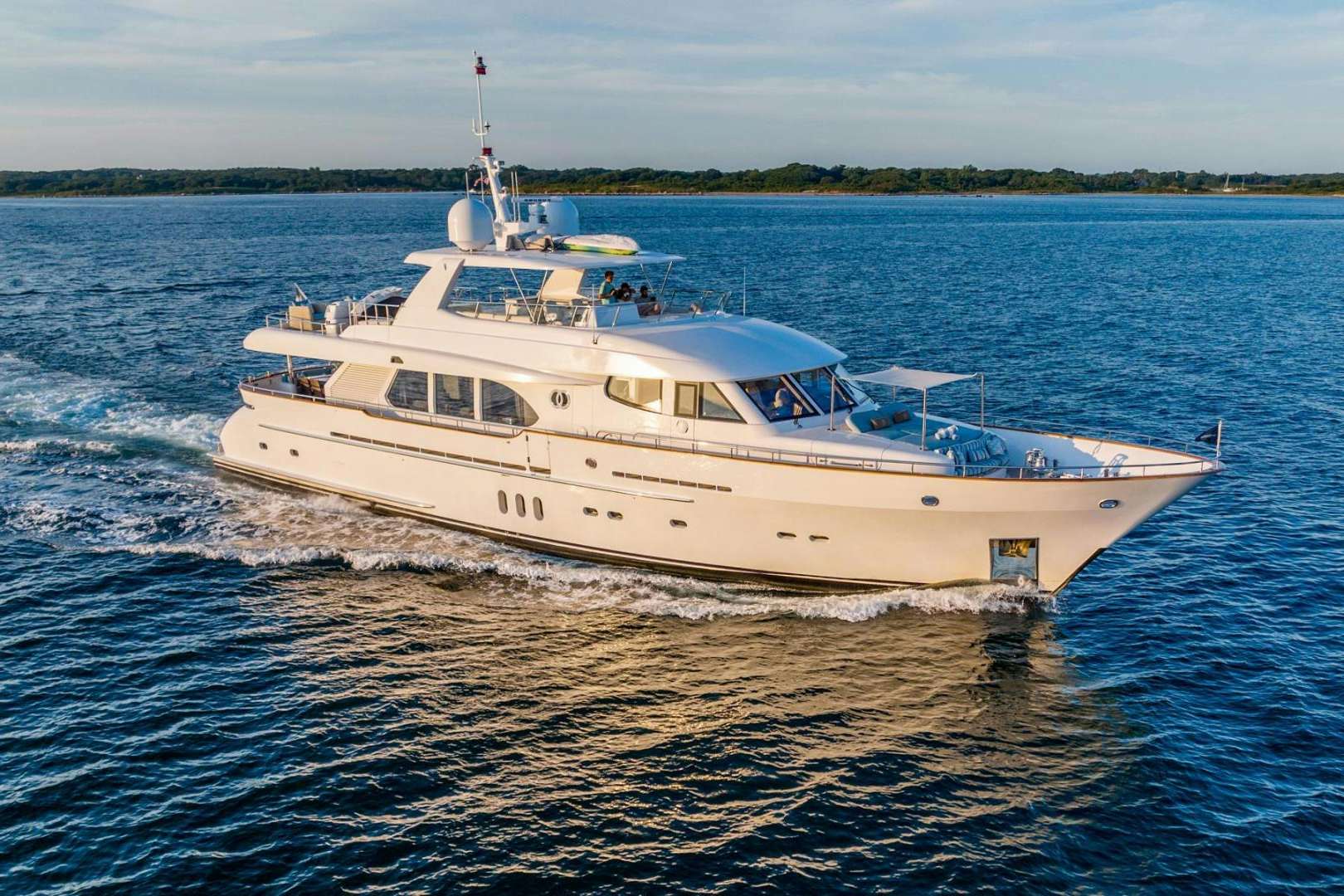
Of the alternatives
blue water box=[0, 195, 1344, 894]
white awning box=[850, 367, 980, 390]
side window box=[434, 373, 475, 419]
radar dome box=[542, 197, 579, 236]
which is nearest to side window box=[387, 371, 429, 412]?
side window box=[434, 373, 475, 419]

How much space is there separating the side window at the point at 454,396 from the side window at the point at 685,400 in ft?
17.1

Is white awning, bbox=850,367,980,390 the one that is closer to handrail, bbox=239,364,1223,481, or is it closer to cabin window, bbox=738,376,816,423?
cabin window, bbox=738,376,816,423

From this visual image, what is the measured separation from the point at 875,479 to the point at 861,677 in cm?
359

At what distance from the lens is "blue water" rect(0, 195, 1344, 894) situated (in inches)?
506

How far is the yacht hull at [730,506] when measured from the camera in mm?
17969

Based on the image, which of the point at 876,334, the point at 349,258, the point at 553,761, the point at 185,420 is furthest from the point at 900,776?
the point at 349,258

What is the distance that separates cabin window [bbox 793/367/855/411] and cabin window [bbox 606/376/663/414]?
9.46 feet

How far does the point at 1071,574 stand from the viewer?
734 inches

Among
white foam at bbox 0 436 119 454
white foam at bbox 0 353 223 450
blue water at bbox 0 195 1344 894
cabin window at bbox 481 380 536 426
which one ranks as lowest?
blue water at bbox 0 195 1344 894

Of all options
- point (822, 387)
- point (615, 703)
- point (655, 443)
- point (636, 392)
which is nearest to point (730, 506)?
point (655, 443)

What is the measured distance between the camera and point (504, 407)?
22.4m

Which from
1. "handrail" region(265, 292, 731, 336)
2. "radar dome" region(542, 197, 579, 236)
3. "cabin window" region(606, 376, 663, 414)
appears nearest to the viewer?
"cabin window" region(606, 376, 663, 414)

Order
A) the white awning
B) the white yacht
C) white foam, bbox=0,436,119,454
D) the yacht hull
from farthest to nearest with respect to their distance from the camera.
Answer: white foam, bbox=0,436,119,454, the white awning, the white yacht, the yacht hull

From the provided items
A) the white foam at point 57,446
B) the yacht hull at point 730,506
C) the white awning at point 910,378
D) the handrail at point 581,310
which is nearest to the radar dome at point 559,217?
the handrail at point 581,310
